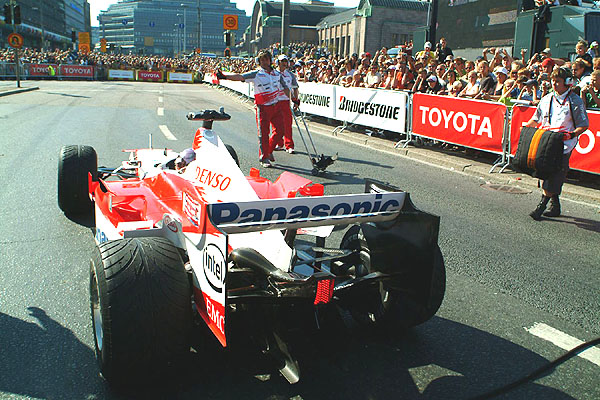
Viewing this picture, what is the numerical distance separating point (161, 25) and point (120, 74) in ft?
457

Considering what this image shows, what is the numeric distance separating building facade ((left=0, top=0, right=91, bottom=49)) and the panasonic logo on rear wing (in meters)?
71.3

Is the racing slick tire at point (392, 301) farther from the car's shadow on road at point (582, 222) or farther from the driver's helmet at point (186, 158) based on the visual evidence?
the car's shadow on road at point (582, 222)

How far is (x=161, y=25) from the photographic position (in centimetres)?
17688

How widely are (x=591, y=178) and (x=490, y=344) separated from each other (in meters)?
6.31

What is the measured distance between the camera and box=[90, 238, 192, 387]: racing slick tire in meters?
2.82

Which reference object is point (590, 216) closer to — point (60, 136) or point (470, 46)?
point (60, 136)

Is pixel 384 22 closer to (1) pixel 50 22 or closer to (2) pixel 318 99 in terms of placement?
(2) pixel 318 99

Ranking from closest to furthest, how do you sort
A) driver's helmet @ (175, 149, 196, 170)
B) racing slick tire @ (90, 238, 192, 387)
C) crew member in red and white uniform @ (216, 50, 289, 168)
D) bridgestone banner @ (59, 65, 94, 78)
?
1. racing slick tire @ (90, 238, 192, 387)
2. driver's helmet @ (175, 149, 196, 170)
3. crew member in red and white uniform @ (216, 50, 289, 168)
4. bridgestone banner @ (59, 65, 94, 78)

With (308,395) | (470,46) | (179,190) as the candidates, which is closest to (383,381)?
(308,395)

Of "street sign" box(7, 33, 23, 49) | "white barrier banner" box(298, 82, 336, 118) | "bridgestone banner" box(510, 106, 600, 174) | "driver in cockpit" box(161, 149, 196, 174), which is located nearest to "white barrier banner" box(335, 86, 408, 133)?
"white barrier banner" box(298, 82, 336, 118)

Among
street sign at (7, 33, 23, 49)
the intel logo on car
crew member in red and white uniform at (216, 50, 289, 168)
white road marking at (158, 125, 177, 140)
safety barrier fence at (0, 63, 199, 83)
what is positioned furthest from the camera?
safety barrier fence at (0, 63, 199, 83)

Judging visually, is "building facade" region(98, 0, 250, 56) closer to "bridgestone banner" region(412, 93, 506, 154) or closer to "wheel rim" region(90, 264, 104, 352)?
"bridgestone banner" region(412, 93, 506, 154)

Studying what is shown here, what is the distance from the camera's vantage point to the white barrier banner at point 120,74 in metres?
47.9

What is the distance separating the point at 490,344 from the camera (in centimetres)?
372
